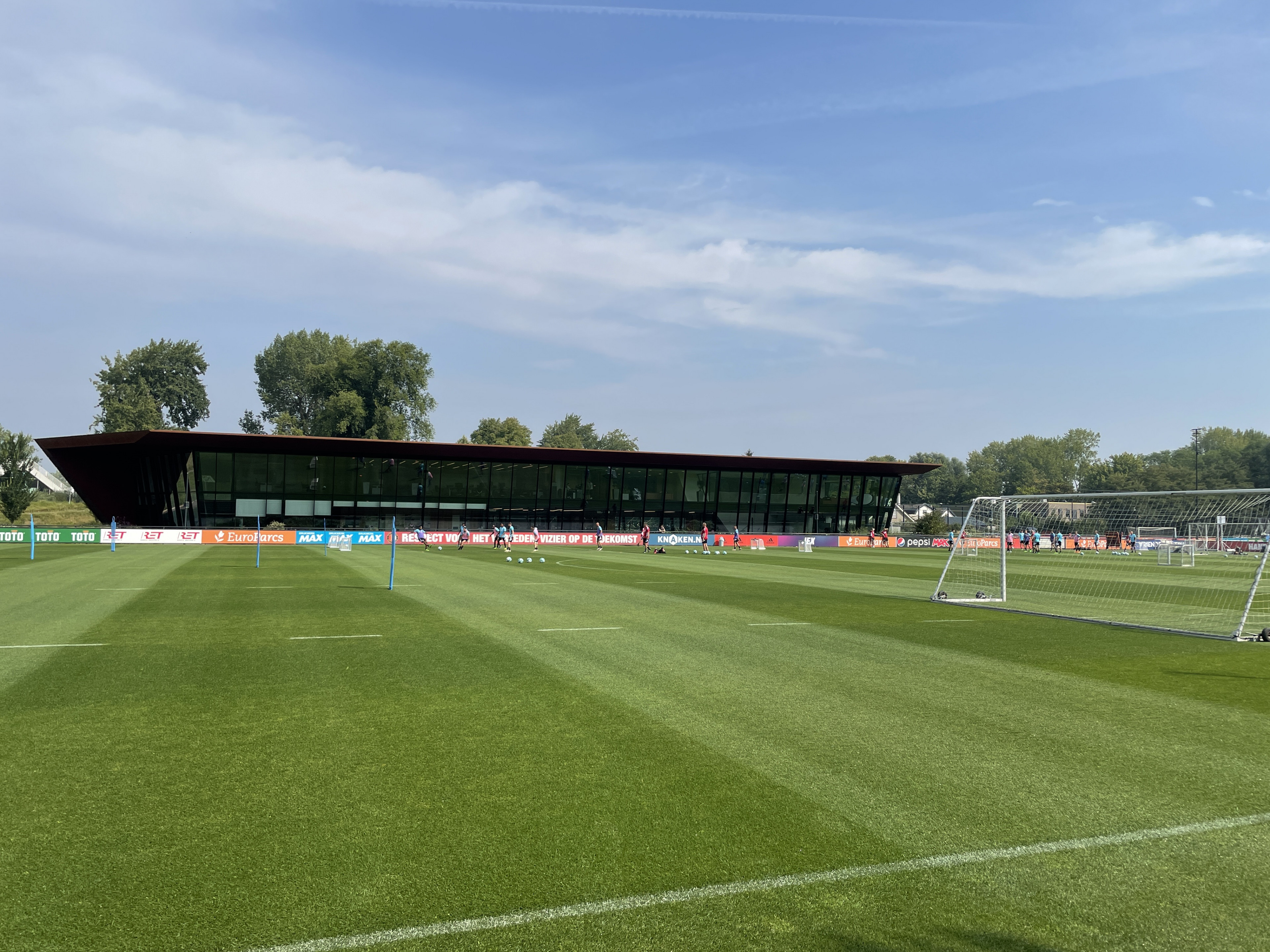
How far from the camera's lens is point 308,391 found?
12119cm

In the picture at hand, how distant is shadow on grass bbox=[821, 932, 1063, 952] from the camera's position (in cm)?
373

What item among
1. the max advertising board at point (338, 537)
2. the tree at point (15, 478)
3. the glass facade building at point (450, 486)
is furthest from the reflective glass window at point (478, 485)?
the tree at point (15, 478)

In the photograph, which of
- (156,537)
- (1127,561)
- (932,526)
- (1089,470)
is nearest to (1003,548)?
(1127,561)

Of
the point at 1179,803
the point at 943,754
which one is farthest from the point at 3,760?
the point at 1179,803

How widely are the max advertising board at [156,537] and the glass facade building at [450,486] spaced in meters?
7.55

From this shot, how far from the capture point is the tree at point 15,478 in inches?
2485

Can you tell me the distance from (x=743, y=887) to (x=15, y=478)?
78492 millimetres

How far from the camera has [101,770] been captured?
6105 mm

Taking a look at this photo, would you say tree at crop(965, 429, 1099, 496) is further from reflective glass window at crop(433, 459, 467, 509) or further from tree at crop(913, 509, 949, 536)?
reflective glass window at crop(433, 459, 467, 509)

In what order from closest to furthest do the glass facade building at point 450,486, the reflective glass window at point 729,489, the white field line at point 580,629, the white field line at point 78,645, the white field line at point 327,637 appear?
the white field line at point 78,645 → the white field line at point 327,637 → the white field line at point 580,629 → the glass facade building at point 450,486 → the reflective glass window at point 729,489

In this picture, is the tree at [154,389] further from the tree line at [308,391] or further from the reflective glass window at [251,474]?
the reflective glass window at [251,474]

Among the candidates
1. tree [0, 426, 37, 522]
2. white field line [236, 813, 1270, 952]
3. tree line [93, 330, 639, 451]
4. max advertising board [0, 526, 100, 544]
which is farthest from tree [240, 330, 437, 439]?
white field line [236, 813, 1270, 952]

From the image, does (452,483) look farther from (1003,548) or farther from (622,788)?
(622,788)

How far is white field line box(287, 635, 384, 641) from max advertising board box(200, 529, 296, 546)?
131ft
